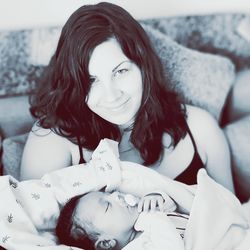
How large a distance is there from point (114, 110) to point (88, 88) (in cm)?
7

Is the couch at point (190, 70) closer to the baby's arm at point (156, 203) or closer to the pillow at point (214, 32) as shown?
the pillow at point (214, 32)

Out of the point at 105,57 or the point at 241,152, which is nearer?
the point at 105,57

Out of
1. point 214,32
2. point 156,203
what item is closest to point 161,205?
point 156,203

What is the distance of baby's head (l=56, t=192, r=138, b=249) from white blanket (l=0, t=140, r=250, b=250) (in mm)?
32

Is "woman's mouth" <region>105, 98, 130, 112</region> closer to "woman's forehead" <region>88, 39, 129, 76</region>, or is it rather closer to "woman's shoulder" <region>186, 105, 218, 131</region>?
"woman's forehead" <region>88, 39, 129, 76</region>

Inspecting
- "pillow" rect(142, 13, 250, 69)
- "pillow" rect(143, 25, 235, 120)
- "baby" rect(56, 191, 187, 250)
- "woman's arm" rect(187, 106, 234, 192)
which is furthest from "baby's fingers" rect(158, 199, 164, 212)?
"pillow" rect(142, 13, 250, 69)

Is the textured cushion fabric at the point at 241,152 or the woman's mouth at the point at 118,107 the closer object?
the woman's mouth at the point at 118,107

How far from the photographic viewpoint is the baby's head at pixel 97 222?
852mm

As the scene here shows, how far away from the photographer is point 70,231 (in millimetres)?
876

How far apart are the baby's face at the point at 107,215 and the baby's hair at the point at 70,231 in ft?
0.06

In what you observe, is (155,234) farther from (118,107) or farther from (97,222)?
(118,107)

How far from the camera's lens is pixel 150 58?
3.20ft

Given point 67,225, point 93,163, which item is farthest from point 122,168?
point 67,225

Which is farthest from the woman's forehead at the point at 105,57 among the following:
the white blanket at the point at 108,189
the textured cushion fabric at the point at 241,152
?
the textured cushion fabric at the point at 241,152
